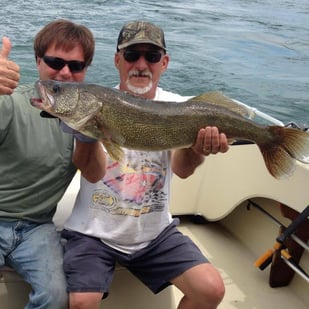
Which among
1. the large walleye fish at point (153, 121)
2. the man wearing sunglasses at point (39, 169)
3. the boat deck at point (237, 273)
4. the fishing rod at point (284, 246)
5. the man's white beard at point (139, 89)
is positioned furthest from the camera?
the boat deck at point (237, 273)

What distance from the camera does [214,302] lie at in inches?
95.2

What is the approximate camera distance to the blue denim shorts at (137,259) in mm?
2453

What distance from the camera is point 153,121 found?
2268 millimetres

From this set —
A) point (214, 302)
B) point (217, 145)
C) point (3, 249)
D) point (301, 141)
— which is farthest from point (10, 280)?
point (301, 141)

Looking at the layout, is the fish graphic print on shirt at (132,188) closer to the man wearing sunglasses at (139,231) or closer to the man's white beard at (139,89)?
the man wearing sunglasses at (139,231)

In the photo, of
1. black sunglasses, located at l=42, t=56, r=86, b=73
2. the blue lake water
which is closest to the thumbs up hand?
black sunglasses, located at l=42, t=56, r=86, b=73

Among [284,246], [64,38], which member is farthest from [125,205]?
[284,246]

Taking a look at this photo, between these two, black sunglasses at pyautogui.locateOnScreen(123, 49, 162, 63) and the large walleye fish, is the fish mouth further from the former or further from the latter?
black sunglasses at pyautogui.locateOnScreen(123, 49, 162, 63)

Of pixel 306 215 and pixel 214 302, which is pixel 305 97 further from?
pixel 214 302

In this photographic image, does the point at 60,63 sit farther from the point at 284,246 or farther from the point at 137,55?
the point at 284,246

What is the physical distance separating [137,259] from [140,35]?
4.08 feet

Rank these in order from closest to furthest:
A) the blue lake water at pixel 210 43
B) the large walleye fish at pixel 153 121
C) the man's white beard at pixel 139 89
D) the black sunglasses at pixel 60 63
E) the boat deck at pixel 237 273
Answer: the large walleye fish at pixel 153 121
the black sunglasses at pixel 60 63
the man's white beard at pixel 139 89
the boat deck at pixel 237 273
the blue lake water at pixel 210 43

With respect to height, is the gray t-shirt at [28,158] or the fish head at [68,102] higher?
the fish head at [68,102]

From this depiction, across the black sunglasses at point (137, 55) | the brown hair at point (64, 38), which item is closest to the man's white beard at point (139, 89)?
the black sunglasses at point (137, 55)
